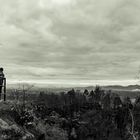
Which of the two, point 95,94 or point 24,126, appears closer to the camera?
point 24,126

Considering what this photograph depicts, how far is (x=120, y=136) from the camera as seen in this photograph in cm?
9281

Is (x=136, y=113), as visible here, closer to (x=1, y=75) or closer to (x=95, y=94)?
(x=95, y=94)

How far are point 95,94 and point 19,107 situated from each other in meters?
159

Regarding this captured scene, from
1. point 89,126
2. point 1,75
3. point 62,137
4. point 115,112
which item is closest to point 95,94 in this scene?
point 115,112

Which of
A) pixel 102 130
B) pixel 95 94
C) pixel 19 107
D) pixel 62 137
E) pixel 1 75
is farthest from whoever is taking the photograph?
pixel 95 94

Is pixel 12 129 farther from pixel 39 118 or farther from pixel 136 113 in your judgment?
→ pixel 136 113

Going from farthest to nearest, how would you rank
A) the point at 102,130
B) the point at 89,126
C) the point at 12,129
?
the point at 102,130, the point at 89,126, the point at 12,129

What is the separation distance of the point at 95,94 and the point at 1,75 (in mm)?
162668

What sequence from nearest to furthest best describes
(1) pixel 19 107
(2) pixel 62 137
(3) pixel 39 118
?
(1) pixel 19 107 < (3) pixel 39 118 < (2) pixel 62 137

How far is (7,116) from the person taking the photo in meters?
29.0

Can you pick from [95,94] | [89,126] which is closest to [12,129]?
[89,126]

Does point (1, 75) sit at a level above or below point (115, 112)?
above

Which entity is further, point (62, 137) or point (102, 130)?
point (102, 130)

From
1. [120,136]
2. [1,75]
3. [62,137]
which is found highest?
[1,75]
